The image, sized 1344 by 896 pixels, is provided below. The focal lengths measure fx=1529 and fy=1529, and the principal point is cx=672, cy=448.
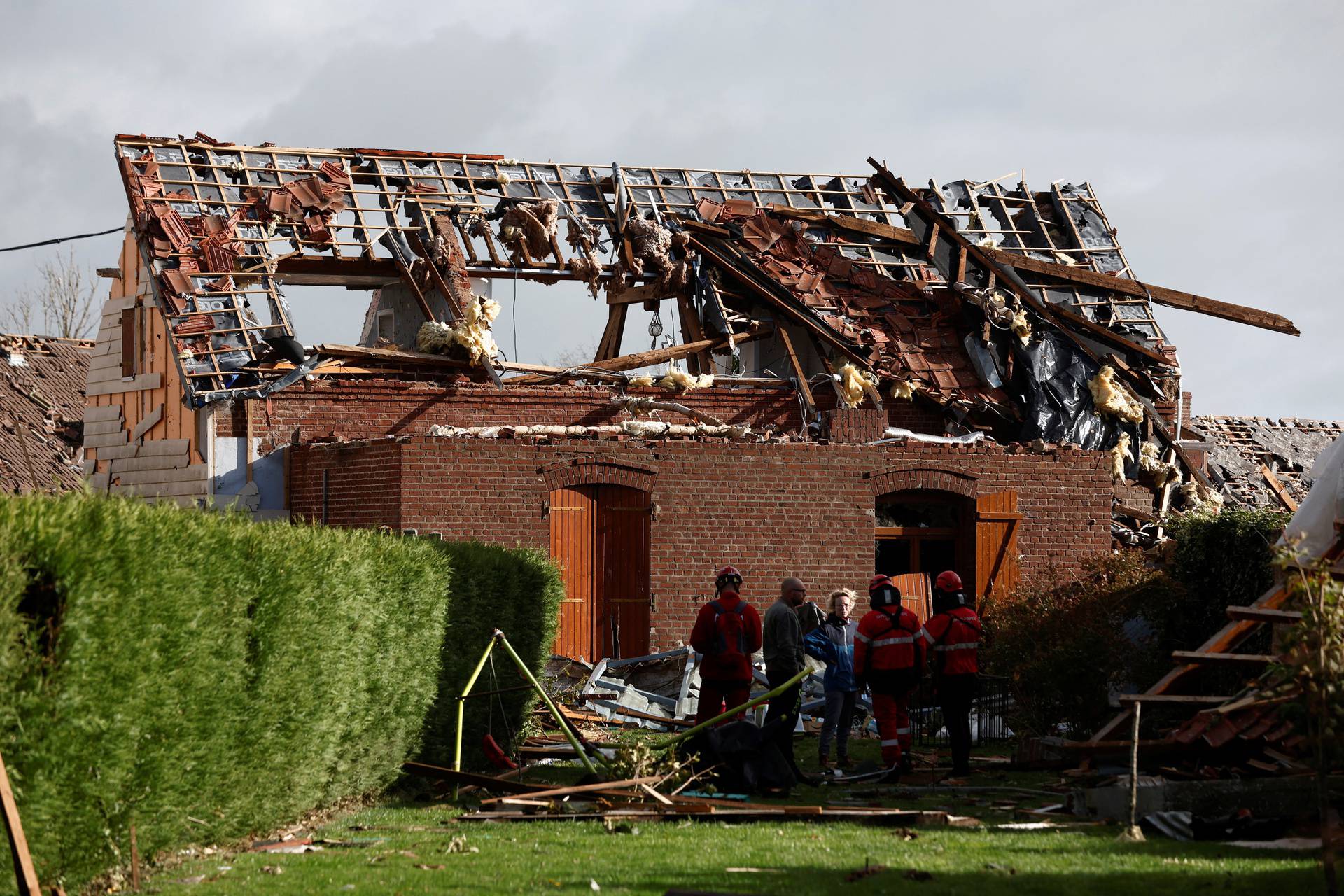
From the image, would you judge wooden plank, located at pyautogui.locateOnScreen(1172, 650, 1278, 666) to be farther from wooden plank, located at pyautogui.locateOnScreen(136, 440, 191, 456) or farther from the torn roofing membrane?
wooden plank, located at pyautogui.locateOnScreen(136, 440, 191, 456)

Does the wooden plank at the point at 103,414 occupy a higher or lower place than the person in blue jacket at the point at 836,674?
higher

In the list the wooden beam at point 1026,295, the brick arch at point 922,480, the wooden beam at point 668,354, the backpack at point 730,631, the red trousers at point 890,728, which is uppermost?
the wooden beam at point 1026,295

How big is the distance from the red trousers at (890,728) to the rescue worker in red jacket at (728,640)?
3.76ft

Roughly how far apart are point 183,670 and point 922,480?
1413 cm

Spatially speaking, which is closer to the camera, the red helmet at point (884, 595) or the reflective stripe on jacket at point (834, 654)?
the red helmet at point (884, 595)

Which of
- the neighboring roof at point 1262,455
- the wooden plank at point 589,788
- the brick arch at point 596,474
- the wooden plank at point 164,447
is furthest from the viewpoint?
the neighboring roof at point 1262,455

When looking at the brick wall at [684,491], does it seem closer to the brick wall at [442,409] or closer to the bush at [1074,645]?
the brick wall at [442,409]

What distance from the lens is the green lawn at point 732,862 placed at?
8.05 m

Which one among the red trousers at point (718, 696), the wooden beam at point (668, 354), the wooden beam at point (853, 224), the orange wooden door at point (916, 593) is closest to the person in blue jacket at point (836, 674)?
the red trousers at point (718, 696)

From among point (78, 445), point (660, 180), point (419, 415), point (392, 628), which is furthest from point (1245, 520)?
point (78, 445)

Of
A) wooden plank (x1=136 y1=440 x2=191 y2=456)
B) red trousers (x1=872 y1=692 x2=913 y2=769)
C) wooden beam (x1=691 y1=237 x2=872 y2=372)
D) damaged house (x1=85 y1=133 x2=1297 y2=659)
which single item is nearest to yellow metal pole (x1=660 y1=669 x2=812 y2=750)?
red trousers (x1=872 y1=692 x2=913 y2=769)

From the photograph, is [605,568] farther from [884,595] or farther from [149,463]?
[884,595]

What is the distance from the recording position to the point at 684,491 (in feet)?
65.3

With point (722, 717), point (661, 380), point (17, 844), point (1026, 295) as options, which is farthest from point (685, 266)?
point (17, 844)
